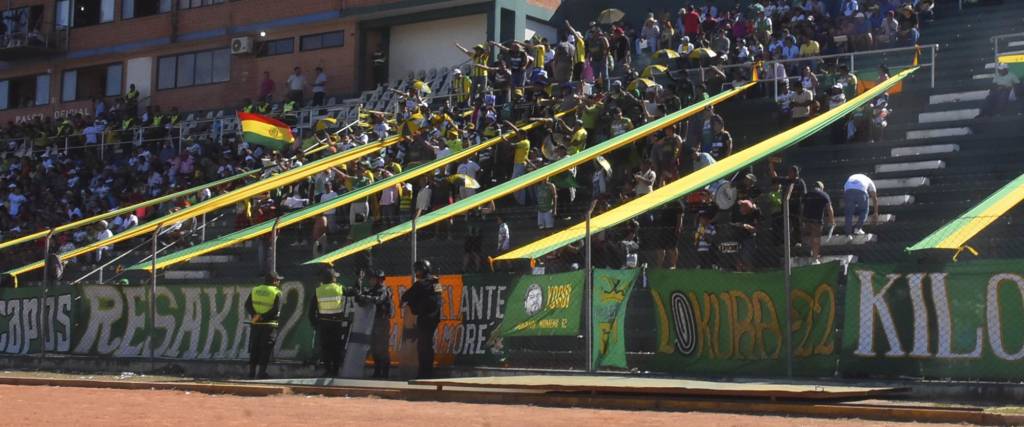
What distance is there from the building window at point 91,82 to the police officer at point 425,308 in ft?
106

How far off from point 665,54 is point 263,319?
44.4 feet

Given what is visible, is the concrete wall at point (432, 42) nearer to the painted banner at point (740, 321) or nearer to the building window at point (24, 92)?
the building window at point (24, 92)

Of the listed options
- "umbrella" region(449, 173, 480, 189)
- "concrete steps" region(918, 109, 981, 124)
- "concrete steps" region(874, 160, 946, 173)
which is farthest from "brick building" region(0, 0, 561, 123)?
"concrete steps" region(874, 160, 946, 173)

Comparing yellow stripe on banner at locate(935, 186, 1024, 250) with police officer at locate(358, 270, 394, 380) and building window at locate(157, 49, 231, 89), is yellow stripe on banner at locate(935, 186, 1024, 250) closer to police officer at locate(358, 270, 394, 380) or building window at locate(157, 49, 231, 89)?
police officer at locate(358, 270, 394, 380)

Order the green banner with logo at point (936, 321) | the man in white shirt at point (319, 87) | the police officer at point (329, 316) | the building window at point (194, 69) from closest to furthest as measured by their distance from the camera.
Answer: the green banner with logo at point (936, 321)
the police officer at point (329, 316)
the man in white shirt at point (319, 87)
the building window at point (194, 69)

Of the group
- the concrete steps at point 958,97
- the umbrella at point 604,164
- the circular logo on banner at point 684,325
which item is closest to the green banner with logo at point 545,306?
the circular logo on banner at point 684,325

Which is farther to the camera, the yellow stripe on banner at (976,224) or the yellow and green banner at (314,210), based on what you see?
the yellow and green banner at (314,210)

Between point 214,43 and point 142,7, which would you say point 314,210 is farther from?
point 142,7

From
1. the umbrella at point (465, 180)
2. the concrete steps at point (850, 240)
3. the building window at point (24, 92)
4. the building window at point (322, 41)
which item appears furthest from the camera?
the building window at point (24, 92)

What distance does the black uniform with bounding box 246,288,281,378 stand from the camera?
2005 centimetres

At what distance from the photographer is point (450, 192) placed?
26766 mm

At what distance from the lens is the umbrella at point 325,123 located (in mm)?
35281

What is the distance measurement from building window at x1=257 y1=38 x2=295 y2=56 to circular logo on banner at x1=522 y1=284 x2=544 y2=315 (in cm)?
2693

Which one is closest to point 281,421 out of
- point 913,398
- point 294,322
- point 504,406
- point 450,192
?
point 504,406
